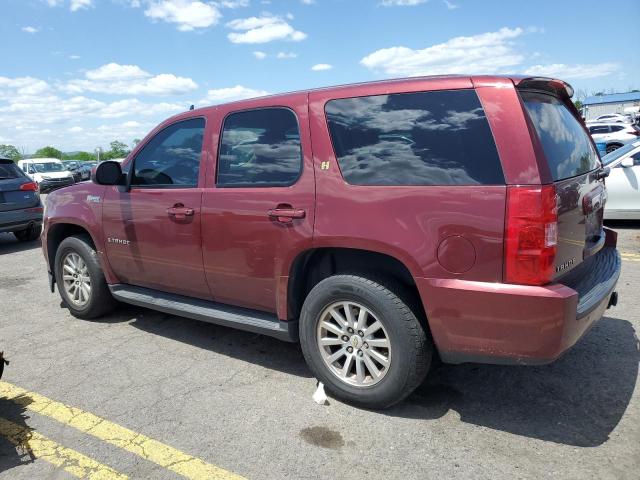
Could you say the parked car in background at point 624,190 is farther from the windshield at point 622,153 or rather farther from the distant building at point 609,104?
the distant building at point 609,104

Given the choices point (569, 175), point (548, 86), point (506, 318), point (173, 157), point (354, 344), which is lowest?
point (354, 344)

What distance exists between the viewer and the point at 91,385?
12.3ft

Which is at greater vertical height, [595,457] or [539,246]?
[539,246]

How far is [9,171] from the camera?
970 cm

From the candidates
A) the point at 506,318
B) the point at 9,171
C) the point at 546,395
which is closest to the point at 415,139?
the point at 506,318

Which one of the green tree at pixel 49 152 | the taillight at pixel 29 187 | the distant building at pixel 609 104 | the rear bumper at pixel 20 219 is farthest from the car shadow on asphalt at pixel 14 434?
the distant building at pixel 609 104

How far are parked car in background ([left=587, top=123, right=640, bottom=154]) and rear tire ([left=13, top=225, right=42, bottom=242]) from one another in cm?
1964

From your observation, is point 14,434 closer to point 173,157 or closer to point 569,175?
point 173,157

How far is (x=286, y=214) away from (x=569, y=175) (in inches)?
66.7

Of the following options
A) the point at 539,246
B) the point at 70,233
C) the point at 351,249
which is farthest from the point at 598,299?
the point at 70,233

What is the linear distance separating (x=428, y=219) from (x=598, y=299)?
1.11m

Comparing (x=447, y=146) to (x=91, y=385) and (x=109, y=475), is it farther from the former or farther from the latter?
(x=91, y=385)

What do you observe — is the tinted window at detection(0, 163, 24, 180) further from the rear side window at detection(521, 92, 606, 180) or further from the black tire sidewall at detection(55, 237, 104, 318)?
the rear side window at detection(521, 92, 606, 180)

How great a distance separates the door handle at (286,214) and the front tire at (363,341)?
0.44 meters
